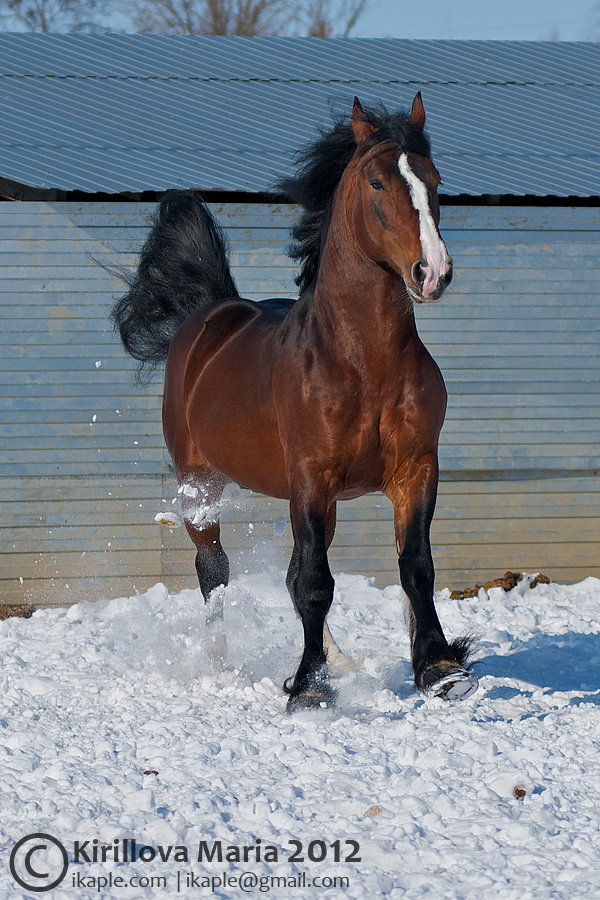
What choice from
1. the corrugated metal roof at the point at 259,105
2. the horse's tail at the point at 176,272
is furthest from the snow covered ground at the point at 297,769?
the corrugated metal roof at the point at 259,105

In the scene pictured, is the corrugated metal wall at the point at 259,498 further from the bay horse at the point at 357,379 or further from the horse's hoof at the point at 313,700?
the horse's hoof at the point at 313,700

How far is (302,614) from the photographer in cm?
451

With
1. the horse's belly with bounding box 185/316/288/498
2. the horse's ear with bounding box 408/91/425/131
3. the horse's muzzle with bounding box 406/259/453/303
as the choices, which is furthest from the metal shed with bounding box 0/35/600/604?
the horse's muzzle with bounding box 406/259/453/303

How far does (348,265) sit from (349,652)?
8.28ft

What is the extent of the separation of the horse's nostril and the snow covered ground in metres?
1.69

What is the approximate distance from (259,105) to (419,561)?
6549 millimetres

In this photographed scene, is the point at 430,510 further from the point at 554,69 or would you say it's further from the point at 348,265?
the point at 554,69

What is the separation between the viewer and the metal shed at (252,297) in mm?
8555

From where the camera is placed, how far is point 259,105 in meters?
9.80

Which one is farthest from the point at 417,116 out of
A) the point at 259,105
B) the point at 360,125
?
the point at 259,105

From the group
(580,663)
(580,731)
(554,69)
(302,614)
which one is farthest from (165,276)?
(554,69)

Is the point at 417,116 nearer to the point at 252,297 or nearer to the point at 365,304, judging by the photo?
the point at 365,304

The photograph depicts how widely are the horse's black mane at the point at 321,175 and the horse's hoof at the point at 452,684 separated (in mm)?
1903

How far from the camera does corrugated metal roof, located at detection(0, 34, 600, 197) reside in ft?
28.1
